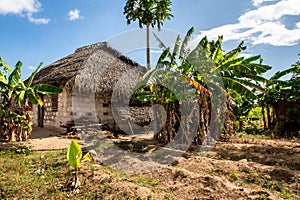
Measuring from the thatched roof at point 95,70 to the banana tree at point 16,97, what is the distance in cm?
222

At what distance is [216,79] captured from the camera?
6.79 meters

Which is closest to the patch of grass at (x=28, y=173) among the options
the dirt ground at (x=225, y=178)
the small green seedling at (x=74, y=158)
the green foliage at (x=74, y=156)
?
the small green seedling at (x=74, y=158)

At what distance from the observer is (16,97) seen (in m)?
6.74

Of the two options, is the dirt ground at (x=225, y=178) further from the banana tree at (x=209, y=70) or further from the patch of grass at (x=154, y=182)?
the banana tree at (x=209, y=70)

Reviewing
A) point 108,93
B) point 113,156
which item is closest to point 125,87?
point 108,93

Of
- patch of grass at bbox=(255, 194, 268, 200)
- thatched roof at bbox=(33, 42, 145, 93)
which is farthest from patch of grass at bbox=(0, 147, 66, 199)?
thatched roof at bbox=(33, 42, 145, 93)

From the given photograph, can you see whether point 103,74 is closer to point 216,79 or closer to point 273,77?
point 216,79

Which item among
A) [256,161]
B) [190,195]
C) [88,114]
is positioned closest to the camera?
[190,195]

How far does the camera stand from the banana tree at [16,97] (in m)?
6.71

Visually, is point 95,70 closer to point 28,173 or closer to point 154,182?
point 28,173

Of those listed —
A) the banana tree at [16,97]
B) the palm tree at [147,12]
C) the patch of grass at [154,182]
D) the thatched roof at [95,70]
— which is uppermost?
the palm tree at [147,12]

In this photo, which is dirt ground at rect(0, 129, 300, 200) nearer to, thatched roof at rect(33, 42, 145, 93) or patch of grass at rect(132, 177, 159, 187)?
patch of grass at rect(132, 177, 159, 187)

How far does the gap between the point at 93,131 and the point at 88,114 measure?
1.06 meters

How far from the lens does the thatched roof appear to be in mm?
9258
